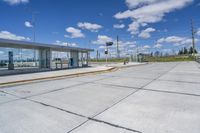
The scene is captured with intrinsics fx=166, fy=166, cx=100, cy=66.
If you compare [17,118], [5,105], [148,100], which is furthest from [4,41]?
[148,100]

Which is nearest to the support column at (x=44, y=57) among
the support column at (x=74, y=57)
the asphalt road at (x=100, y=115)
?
the support column at (x=74, y=57)

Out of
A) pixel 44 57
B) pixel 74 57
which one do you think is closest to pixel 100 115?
pixel 44 57

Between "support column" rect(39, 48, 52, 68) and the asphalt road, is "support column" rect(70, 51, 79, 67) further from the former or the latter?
the asphalt road

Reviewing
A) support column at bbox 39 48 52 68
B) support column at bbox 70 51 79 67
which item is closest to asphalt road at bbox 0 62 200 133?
support column at bbox 39 48 52 68

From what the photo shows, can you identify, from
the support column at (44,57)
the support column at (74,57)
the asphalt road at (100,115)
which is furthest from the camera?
the support column at (74,57)

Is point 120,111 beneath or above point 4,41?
beneath

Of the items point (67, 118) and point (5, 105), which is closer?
point (67, 118)

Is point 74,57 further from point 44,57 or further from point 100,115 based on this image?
point 100,115

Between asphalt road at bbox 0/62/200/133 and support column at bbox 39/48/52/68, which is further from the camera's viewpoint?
support column at bbox 39/48/52/68

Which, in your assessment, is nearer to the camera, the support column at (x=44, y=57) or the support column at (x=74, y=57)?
the support column at (x=44, y=57)

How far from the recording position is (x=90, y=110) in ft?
16.8

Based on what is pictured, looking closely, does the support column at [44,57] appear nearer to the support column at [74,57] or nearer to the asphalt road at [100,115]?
the support column at [74,57]

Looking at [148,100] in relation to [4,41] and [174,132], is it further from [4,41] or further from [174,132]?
[4,41]

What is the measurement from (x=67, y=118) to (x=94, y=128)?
0.97m
